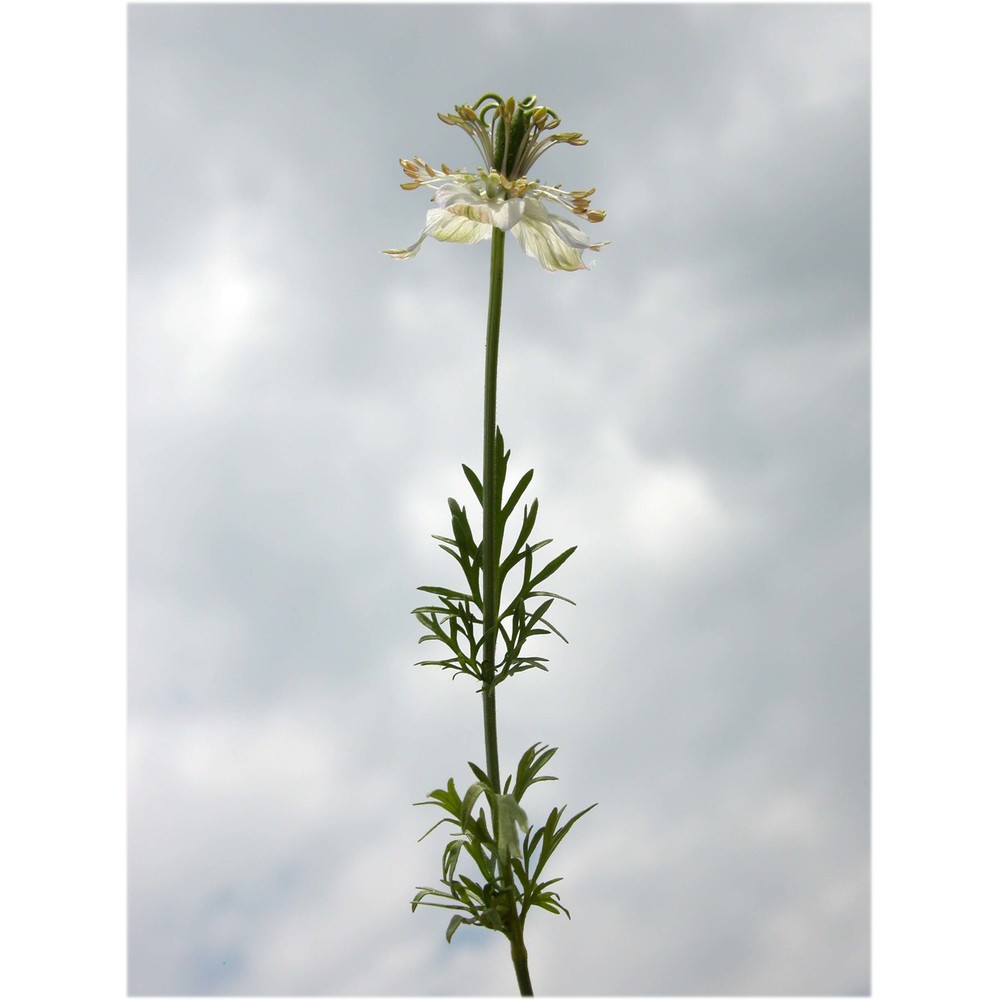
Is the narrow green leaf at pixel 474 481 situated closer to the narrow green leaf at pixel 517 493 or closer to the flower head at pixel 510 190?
the narrow green leaf at pixel 517 493

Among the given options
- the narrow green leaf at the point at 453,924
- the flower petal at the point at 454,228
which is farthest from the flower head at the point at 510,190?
the narrow green leaf at the point at 453,924

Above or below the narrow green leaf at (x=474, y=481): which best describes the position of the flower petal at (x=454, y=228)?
above

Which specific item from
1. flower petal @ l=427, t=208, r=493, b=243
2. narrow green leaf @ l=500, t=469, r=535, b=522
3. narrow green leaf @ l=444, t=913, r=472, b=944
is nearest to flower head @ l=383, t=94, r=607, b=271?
flower petal @ l=427, t=208, r=493, b=243

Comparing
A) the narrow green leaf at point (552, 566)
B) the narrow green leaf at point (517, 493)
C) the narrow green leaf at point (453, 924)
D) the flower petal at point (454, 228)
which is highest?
the flower petal at point (454, 228)

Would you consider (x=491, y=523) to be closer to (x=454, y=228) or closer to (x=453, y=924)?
(x=454, y=228)

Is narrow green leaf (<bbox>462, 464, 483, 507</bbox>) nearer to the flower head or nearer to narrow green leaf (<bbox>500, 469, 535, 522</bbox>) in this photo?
narrow green leaf (<bbox>500, 469, 535, 522</bbox>)
